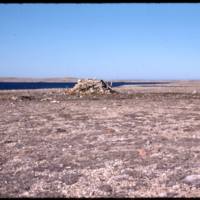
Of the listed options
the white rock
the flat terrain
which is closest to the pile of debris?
the flat terrain

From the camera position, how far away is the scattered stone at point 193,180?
6.91m

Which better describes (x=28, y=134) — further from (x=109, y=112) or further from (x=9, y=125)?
(x=109, y=112)

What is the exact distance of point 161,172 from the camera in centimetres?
782

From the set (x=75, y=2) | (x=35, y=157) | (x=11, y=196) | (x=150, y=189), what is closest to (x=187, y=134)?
(x=35, y=157)

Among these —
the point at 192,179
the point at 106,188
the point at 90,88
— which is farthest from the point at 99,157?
the point at 90,88

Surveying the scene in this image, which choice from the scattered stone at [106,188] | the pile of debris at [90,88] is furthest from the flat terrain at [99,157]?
the pile of debris at [90,88]

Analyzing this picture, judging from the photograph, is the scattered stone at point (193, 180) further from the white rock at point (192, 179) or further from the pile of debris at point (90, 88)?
the pile of debris at point (90, 88)

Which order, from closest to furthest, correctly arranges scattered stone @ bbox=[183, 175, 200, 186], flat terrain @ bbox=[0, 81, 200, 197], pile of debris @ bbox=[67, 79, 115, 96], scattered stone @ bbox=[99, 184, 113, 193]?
scattered stone @ bbox=[99, 184, 113, 193] < flat terrain @ bbox=[0, 81, 200, 197] < scattered stone @ bbox=[183, 175, 200, 186] < pile of debris @ bbox=[67, 79, 115, 96]

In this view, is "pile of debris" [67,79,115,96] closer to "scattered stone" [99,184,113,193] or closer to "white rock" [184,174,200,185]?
"white rock" [184,174,200,185]

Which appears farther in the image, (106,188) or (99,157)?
A: (99,157)

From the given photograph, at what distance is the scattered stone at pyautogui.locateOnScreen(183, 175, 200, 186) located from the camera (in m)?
6.91

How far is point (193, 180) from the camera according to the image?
7051 mm

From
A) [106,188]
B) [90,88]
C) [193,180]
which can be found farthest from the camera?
[90,88]

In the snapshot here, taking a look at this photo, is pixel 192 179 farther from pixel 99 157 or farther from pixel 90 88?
pixel 90 88
